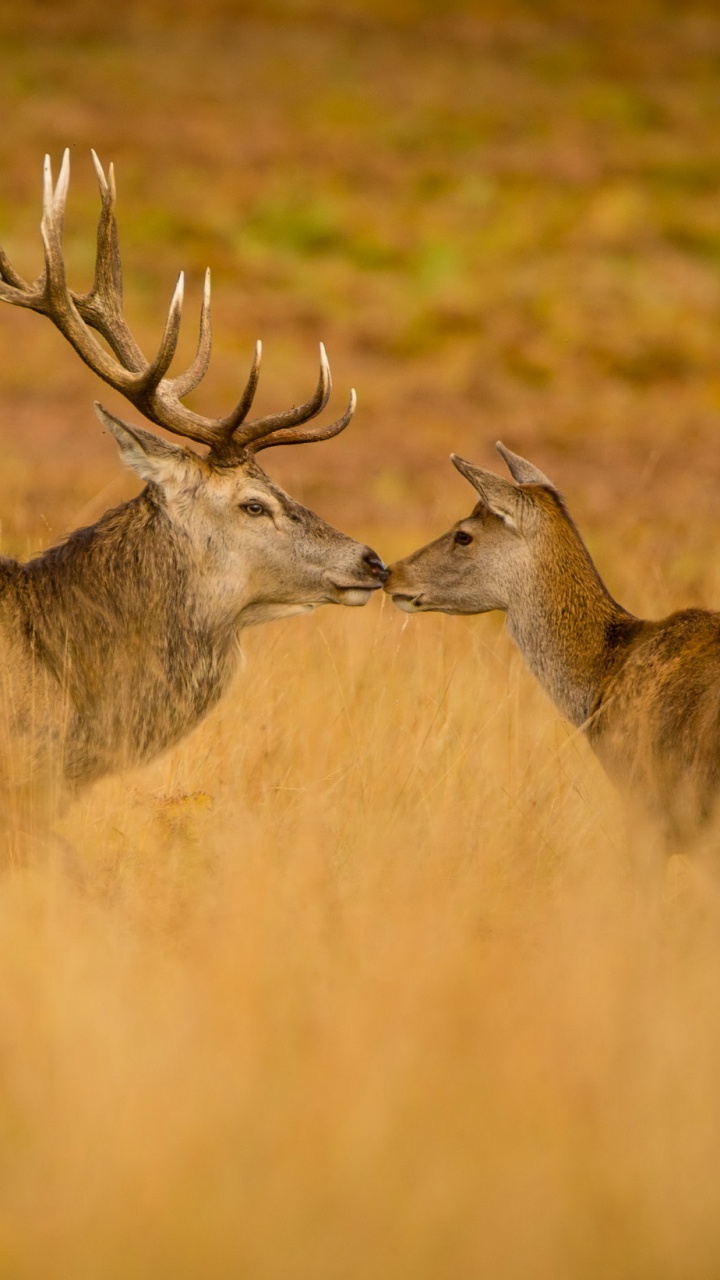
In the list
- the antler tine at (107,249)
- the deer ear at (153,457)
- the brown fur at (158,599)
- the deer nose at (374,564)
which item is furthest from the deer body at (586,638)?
the antler tine at (107,249)

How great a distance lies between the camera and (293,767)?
20.5ft

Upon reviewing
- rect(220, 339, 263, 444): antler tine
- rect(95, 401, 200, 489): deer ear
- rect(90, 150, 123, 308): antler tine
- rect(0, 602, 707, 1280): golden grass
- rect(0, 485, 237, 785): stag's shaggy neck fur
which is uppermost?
rect(90, 150, 123, 308): antler tine

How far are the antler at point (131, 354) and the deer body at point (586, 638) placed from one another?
0.72 m

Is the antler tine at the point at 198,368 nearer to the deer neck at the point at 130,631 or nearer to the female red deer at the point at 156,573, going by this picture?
the female red deer at the point at 156,573

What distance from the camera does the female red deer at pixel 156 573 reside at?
5.54 metres

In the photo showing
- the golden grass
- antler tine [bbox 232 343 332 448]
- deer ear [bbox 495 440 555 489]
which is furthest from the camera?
deer ear [bbox 495 440 555 489]

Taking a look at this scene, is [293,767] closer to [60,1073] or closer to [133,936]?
[133,936]

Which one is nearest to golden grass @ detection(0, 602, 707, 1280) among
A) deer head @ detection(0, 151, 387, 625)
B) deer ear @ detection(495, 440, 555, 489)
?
deer head @ detection(0, 151, 387, 625)

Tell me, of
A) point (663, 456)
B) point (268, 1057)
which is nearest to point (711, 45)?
point (663, 456)

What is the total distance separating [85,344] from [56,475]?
8987 millimetres

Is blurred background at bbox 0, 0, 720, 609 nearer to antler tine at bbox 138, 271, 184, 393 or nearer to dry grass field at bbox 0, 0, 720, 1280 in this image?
dry grass field at bbox 0, 0, 720, 1280

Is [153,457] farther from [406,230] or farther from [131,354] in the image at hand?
[406,230]

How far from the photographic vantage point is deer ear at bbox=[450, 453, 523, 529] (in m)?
6.38

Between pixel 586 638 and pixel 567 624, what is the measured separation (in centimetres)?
10
